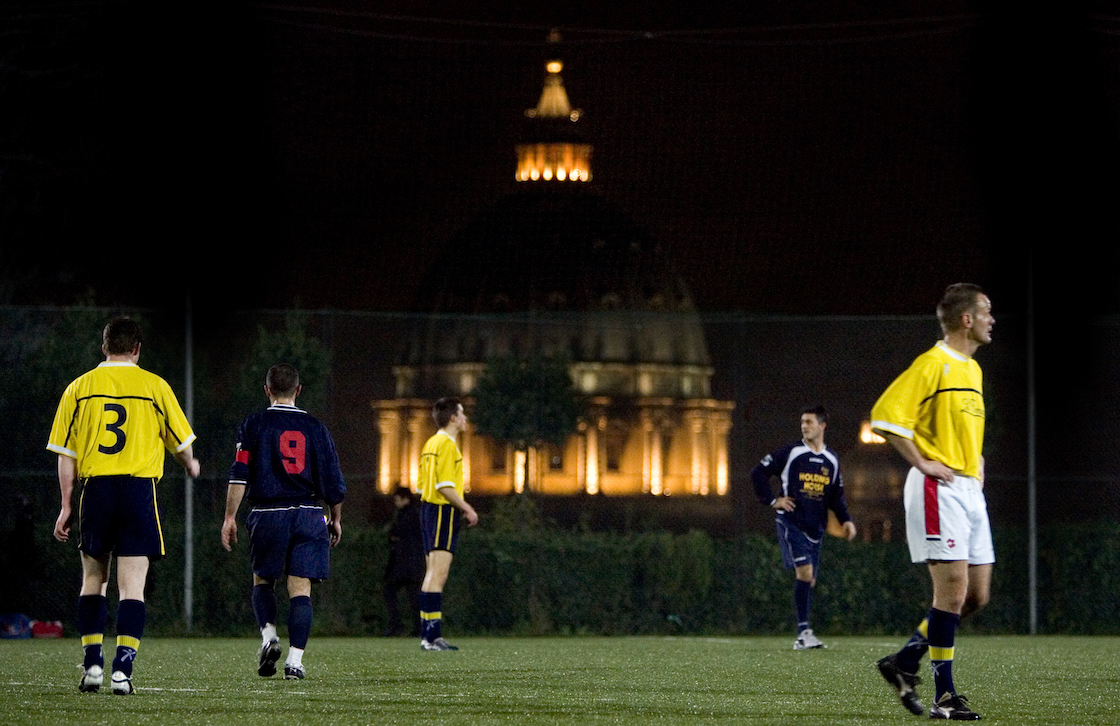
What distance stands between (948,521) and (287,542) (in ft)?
12.2

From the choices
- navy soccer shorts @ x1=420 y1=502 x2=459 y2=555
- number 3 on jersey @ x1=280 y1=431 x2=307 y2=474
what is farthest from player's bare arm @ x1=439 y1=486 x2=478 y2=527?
number 3 on jersey @ x1=280 y1=431 x2=307 y2=474

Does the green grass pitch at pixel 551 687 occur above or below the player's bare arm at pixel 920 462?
below

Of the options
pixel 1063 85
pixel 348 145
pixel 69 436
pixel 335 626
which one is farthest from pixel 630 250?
pixel 69 436

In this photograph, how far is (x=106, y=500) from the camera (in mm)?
7652

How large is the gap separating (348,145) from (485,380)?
48.1 feet

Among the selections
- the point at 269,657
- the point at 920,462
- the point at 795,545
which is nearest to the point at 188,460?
the point at 269,657

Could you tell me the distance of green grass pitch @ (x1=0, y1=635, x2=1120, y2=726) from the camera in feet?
22.5

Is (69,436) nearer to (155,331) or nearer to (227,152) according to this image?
(155,331)

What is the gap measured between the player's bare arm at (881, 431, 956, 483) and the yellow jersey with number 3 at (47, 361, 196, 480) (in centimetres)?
332

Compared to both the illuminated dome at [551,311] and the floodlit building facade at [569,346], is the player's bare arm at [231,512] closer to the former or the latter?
the floodlit building facade at [569,346]

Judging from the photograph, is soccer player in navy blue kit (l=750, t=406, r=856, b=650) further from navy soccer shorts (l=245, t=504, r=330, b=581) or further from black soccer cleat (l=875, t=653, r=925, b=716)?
black soccer cleat (l=875, t=653, r=925, b=716)

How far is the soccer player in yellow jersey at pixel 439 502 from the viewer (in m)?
12.3

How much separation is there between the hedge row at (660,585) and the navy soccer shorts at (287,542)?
24.7ft

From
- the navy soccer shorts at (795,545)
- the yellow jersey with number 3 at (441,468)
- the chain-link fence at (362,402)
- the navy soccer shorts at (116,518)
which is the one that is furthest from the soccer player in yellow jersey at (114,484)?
the chain-link fence at (362,402)
